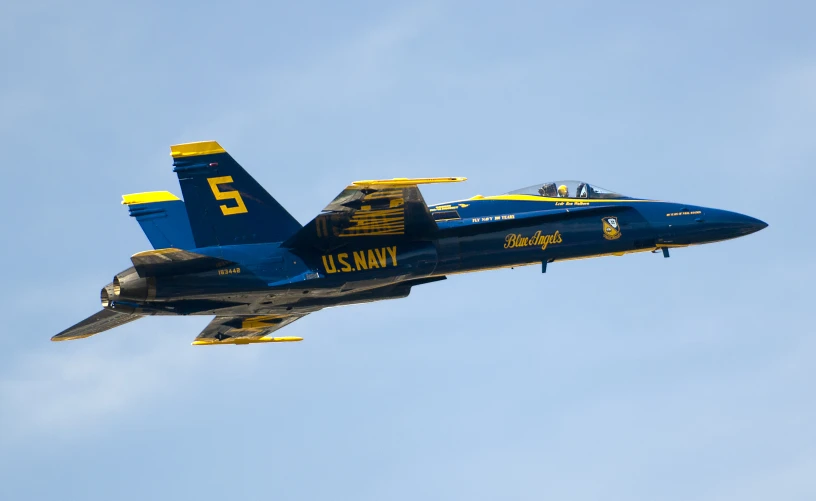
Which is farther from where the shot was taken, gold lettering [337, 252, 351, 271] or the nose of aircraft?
the nose of aircraft

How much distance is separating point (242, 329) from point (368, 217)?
7729 millimetres

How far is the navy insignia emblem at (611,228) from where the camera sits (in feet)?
115

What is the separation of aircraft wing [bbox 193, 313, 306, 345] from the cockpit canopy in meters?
7.93

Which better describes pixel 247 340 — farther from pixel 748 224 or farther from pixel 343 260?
pixel 748 224

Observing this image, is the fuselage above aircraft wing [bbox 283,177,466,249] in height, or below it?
below

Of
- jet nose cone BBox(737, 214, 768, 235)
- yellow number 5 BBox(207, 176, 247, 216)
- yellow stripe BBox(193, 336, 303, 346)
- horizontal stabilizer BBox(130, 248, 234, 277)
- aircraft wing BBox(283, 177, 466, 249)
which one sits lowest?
yellow stripe BBox(193, 336, 303, 346)

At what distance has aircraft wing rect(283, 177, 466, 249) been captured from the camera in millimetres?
31078

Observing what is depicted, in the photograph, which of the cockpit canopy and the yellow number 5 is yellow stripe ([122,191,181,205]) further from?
the cockpit canopy

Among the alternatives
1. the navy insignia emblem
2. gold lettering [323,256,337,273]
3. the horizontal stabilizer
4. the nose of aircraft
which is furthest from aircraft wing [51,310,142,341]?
the nose of aircraft

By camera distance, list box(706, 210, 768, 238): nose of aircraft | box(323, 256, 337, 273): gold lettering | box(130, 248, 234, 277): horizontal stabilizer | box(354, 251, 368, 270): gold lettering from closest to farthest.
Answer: box(130, 248, 234, 277): horizontal stabilizer < box(323, 256, 337, 273): gold lettering < box(354, 251, 368, 270): gold lettering < box(706, 210, 768, 238): nose of aircraft

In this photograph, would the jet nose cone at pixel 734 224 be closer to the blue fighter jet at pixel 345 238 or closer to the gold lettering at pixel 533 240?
the blue fighter jet at pixel 345 238

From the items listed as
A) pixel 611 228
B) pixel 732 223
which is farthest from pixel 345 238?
pixel 732 223

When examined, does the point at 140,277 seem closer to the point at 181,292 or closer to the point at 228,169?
the point at 181,292

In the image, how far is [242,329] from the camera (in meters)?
37.6
